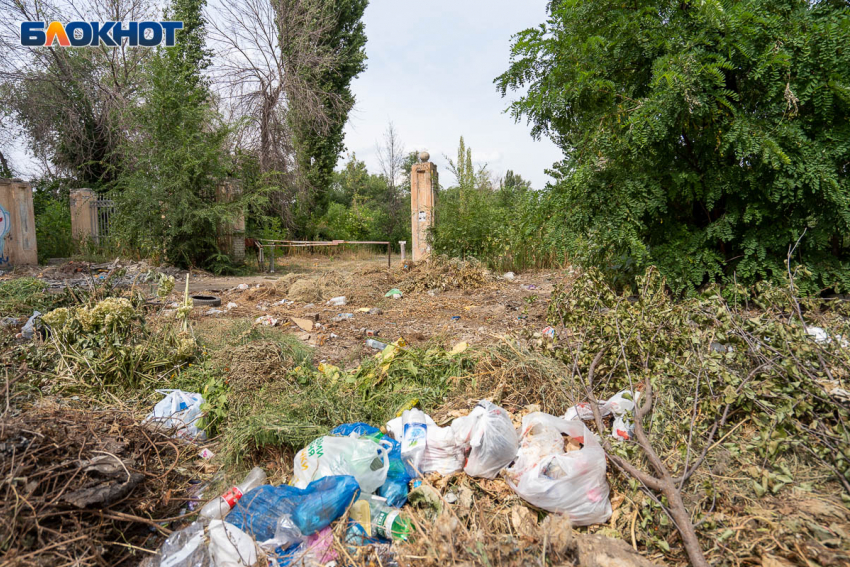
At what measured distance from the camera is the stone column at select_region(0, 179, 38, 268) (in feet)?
33.2

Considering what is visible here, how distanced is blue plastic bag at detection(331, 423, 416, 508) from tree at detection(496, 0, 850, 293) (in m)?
3.05

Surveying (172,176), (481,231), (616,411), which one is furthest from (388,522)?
(172,176)

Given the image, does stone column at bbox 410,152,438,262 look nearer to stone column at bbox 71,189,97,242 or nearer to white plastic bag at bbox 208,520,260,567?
stone column at bbox 71,189,97,242

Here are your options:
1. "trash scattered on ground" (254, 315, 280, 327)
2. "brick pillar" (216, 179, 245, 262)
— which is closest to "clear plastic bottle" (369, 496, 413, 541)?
"trash scattered on ground" (254, 315, 280, 327)

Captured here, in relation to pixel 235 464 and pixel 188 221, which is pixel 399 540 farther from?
pixel 188 221

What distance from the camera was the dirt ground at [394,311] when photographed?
4.53m

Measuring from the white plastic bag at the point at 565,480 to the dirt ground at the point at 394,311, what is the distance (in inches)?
51.7

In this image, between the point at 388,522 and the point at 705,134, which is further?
the point at 705,134

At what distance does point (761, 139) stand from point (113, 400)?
5.10 meters

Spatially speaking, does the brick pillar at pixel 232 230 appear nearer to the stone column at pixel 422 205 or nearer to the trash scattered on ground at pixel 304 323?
the stone column at pixel 422 205

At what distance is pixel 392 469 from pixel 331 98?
55.3 feet

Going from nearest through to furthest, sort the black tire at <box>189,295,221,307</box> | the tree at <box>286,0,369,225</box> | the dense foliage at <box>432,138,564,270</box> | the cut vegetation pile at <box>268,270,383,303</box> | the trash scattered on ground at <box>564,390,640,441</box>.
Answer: the trash scattered on ground at <box>564,390,640,441</box>
the black tire at <box>189,295,221,307</box>
the cut vegetation pile at <box>268,270,383,303</box>
the dense foliage at <box>432,138,564,270</box>
the tree at <box>286,0,369,225</box>

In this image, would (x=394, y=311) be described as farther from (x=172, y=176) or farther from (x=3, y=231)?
(x=3, y=231)

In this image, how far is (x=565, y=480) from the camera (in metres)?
1.93
